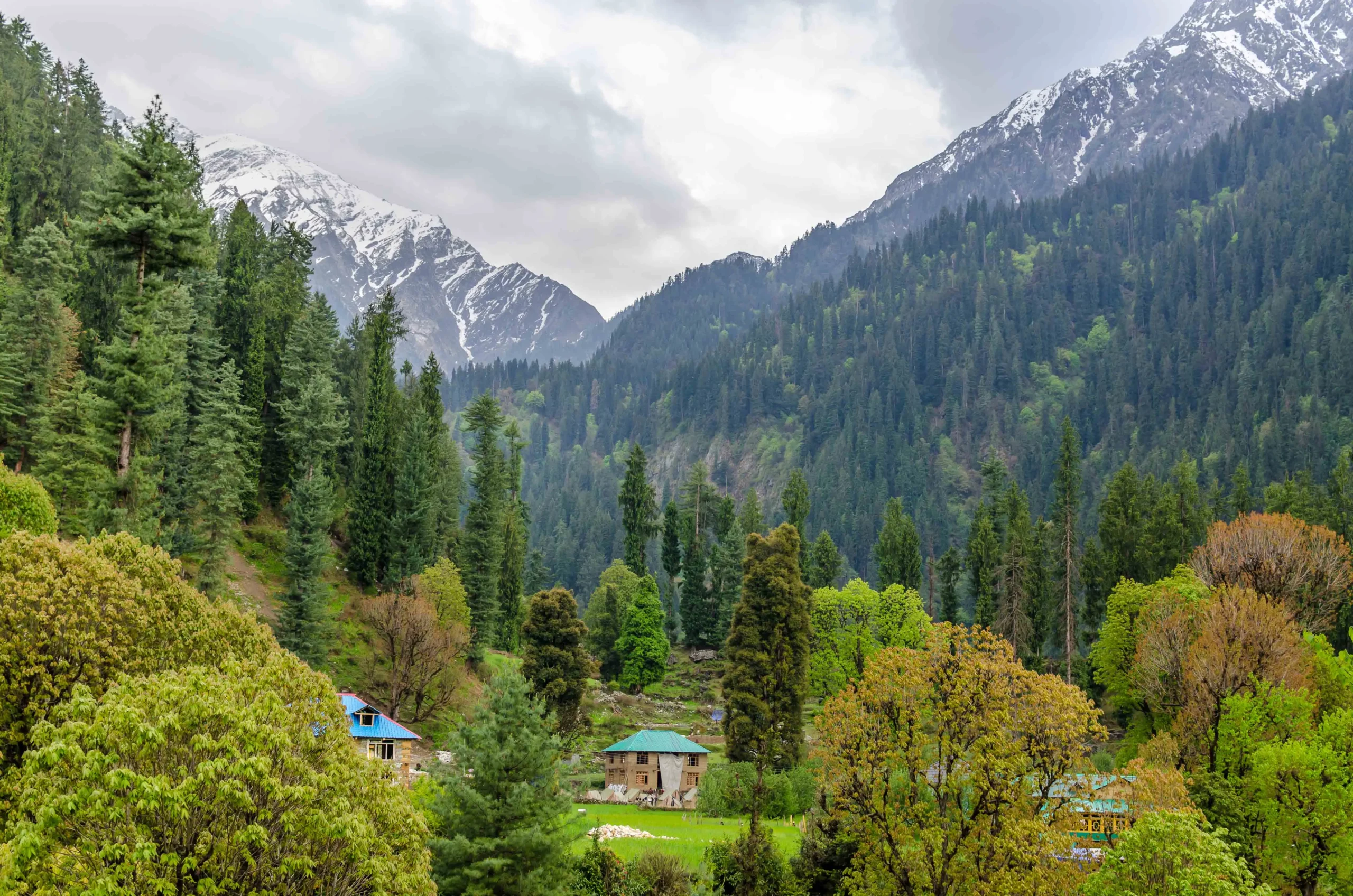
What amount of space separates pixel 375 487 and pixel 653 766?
92.0ft

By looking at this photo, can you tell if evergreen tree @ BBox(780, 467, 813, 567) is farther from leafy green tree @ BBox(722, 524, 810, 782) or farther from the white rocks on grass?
the white rocks on grass

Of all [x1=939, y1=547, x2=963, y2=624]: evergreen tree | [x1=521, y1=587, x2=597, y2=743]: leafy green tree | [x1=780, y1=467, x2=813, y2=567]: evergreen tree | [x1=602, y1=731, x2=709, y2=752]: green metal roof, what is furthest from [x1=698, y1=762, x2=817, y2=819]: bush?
[x1=939, y1=547, x2=963, y2=624]: evergreen tree

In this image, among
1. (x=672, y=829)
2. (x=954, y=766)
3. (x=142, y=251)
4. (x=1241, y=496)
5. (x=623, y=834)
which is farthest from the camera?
(x=1241, y=496)

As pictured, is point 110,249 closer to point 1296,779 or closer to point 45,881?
point 45,881

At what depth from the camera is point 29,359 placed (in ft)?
195

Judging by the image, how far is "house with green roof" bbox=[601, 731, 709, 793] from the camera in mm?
65500

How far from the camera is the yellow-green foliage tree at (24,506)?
1545 inches

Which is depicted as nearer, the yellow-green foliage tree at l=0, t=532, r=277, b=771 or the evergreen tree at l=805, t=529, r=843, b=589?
the yellow-green foliage tree at l=0, t=532, r=277, b=771

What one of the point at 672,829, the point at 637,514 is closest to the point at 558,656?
the point at 672,829

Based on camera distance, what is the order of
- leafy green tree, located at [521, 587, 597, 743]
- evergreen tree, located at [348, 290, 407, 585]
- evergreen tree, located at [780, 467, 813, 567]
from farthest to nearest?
evergreen tree, located at [780, 467, 813, 567] → evergreen tree, located at [348, 290, 407, 585] → leafy green tree, located at [521, 587, 597, 743]

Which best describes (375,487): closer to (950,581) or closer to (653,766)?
(653,766)

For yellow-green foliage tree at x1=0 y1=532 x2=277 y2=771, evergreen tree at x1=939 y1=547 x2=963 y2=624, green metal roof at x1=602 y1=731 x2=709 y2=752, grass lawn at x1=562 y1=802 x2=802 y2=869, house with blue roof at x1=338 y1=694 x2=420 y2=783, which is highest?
evergreen tree at x1=939 y1=547 x2=963 y2=624

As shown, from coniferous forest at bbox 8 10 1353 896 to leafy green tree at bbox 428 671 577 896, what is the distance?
0.13 meters

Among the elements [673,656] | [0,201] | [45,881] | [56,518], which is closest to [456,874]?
[45,881]
